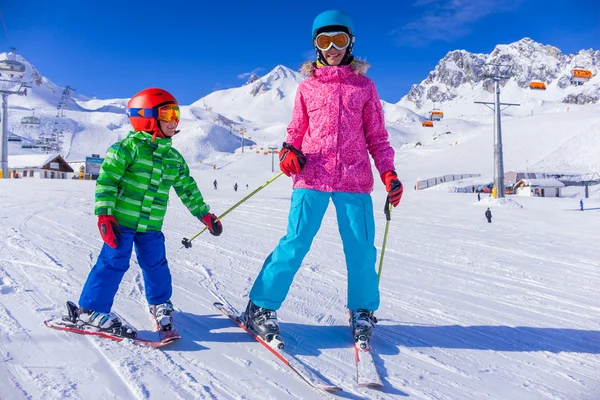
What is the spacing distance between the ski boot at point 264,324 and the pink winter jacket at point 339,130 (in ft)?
2.37

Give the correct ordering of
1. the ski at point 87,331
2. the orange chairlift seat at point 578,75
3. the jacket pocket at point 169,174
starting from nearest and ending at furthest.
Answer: the ski at point 87,331 < the jacket pocket at point 169,174 < the orange chairlift seat at point 578,75

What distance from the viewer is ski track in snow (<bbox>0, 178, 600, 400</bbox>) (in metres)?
1.77

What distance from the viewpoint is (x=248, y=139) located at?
99.3 metres

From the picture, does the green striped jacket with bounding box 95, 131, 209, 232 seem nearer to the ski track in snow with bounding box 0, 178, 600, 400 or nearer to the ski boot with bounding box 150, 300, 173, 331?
the ski boot with bounding box 150, 300, 173, 331

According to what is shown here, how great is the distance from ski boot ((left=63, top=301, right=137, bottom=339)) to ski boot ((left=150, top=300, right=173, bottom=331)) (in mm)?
131

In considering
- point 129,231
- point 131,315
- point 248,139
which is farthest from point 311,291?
point 248,139

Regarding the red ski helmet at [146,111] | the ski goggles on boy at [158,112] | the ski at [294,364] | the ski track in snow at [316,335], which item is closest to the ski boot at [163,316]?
the ski track in snow at [316,335]

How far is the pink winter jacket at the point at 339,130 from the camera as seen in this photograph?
240 cm

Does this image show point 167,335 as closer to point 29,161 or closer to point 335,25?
point 335,25

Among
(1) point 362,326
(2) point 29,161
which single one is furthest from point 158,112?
(2) point 29,161

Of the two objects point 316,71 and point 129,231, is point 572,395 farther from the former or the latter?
point 129,231

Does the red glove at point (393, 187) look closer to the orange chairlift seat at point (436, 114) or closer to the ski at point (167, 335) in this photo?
the ski at point (167, 335)

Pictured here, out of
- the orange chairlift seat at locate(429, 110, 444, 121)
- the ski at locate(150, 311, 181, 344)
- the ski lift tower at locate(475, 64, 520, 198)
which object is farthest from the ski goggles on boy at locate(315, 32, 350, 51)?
the orange chairlift seat at locate(429, 110, 444, 121)

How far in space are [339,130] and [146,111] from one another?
1.09m
